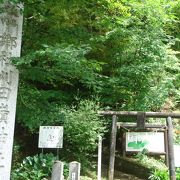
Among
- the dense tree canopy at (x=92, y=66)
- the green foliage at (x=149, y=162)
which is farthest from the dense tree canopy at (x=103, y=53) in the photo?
the green foliage at (x=149, y=162)

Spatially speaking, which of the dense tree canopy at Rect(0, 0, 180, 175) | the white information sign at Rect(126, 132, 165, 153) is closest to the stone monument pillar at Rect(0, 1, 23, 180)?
the dense tree canopy at Rect(0, 0, 180, 175)

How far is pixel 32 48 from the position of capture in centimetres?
741

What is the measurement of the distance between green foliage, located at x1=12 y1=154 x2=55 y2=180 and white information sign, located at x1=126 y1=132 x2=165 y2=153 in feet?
5.76

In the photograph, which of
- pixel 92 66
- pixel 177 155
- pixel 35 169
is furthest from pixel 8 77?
pixel 177 155

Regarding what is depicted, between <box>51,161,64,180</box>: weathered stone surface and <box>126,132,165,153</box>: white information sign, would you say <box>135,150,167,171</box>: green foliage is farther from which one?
<box>51,161,64,180</box>: weathered stone surface

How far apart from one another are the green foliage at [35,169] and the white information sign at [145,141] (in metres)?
1.76

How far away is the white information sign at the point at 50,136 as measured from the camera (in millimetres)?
6316

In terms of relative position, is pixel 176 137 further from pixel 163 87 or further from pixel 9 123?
pixel 9 123

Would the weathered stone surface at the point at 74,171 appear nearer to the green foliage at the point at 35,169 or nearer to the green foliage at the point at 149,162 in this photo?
the green foliage at the point at 35,169

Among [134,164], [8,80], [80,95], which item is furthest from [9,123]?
[134,164]

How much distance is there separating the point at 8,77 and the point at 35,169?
1933 mm

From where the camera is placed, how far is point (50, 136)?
6.34 metres

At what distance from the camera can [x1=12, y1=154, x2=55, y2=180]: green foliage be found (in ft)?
20.8

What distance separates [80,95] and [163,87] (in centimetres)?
216
